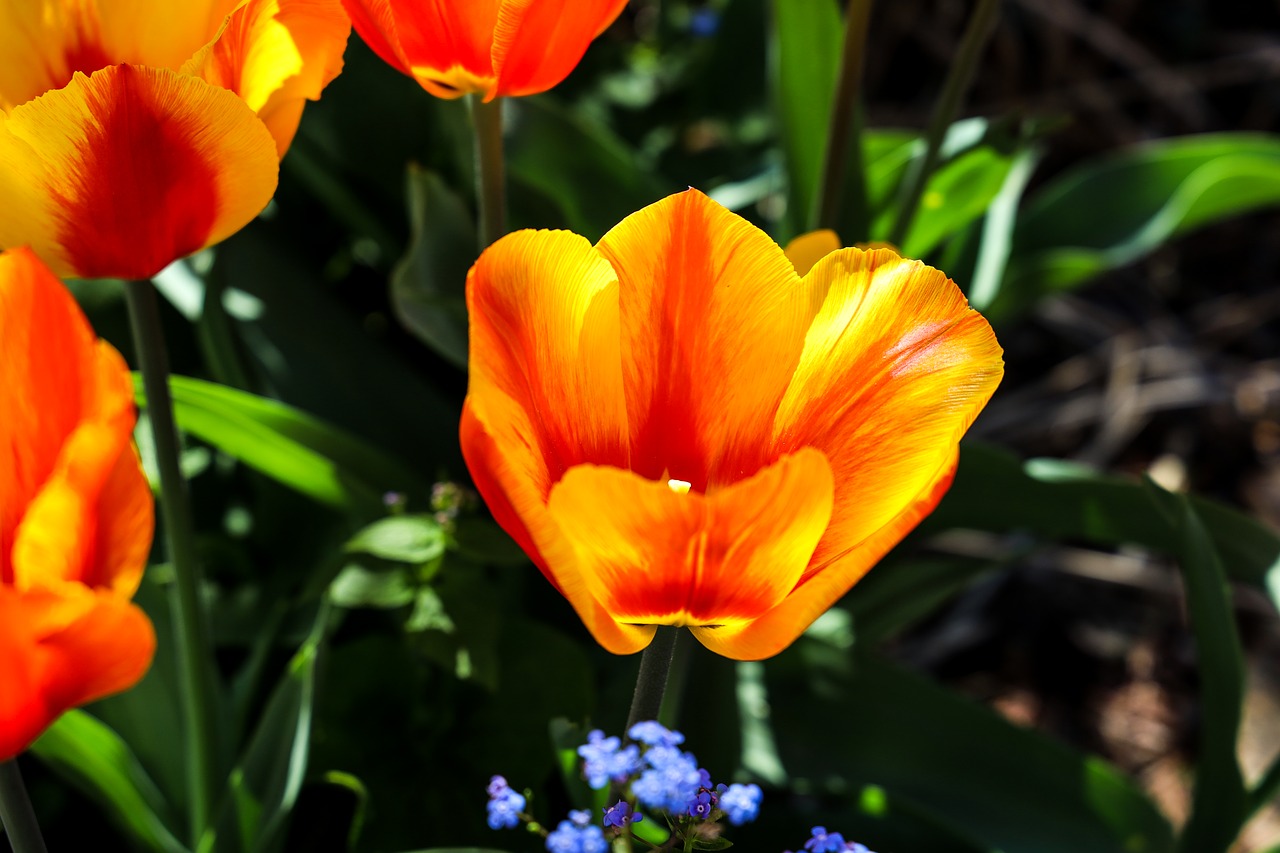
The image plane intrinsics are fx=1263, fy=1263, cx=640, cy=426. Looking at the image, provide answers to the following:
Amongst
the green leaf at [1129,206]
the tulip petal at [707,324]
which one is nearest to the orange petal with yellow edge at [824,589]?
the tulip petal at [707,324]

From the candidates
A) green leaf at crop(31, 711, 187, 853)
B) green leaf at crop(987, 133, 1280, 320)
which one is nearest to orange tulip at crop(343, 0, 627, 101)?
green leaf at crop(31, 711, 187, 853)

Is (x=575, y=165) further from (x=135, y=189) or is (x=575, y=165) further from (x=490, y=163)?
(x=135, y=189)

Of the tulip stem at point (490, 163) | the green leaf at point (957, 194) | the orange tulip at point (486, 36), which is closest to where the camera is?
the orange tulip at point (486, 36)

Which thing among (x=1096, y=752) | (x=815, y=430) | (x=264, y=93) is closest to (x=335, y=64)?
(x=264, y=93)

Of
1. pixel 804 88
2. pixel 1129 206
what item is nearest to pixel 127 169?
pixel 804 88

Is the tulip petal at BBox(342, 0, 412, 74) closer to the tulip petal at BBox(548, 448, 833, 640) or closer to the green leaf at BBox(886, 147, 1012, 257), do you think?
the tulip petal at BBox(548, 448, 833, 640)

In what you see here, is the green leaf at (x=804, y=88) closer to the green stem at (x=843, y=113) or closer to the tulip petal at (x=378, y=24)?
the green stem at (x=843, y=113)
